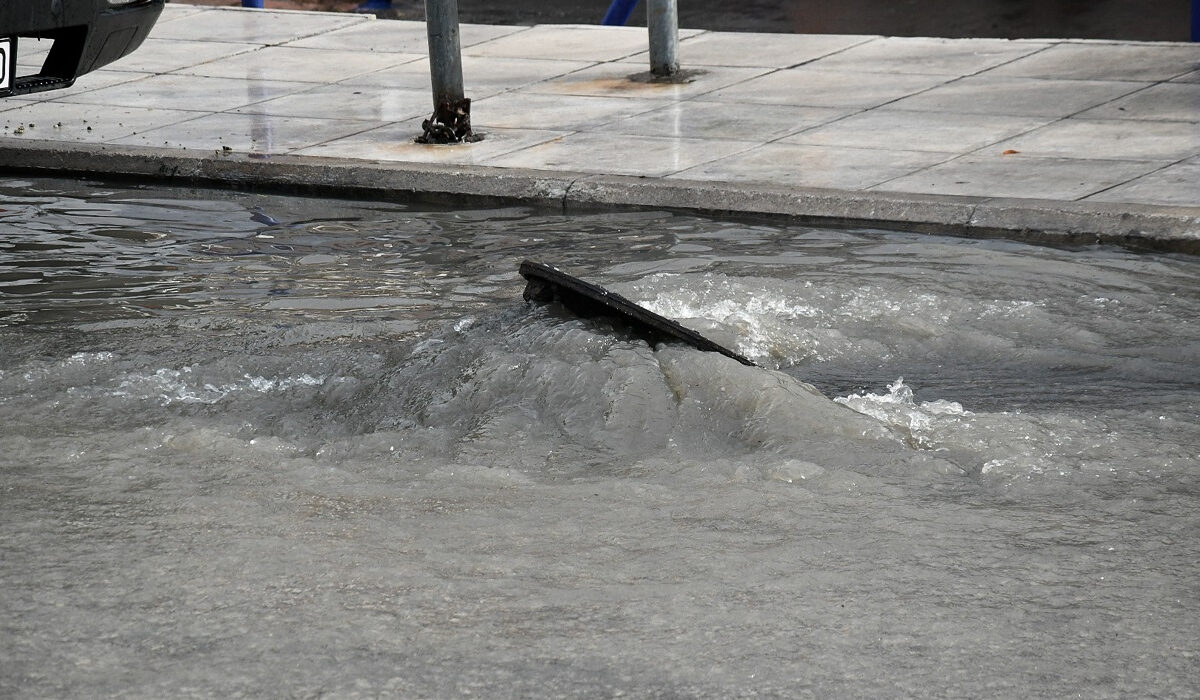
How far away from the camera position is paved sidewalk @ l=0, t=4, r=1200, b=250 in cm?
751

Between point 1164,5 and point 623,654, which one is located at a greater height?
point 1164,5

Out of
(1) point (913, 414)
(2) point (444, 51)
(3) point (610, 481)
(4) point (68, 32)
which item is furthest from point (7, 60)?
(1) point (913, 414)

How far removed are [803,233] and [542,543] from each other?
3.62 m

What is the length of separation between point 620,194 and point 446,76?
1.60m

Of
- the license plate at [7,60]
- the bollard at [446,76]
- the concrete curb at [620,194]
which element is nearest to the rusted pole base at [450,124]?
the bollard at [446,76]

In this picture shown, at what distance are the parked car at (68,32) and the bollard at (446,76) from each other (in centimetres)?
181

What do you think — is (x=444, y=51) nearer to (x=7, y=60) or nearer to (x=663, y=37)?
(x=663, y=37)

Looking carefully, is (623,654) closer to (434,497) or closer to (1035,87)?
(434,497)

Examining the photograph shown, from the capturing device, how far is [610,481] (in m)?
4.31

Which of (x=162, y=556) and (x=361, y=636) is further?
(x=162, y=556)

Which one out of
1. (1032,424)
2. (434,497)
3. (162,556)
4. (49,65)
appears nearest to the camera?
(162,556)

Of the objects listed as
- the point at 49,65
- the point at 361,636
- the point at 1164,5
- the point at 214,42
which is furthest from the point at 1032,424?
the point at 1164,5

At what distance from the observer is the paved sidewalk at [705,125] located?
7.51 metres

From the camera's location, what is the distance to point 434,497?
4.21m
